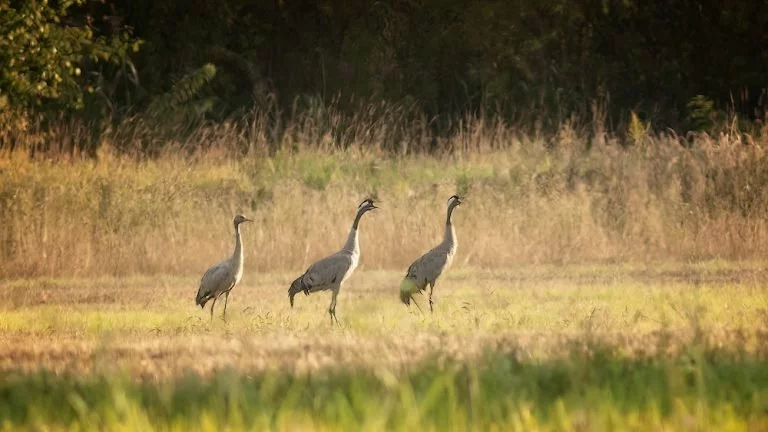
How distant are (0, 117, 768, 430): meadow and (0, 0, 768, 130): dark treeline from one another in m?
9.30

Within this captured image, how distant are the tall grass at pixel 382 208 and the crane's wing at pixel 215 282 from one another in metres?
4.39

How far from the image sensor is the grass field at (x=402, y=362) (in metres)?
6.36

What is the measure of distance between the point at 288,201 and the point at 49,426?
39.1 feet

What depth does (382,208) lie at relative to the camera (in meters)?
18.2

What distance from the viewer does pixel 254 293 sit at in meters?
14.4

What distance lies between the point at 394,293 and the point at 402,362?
630 centimetres

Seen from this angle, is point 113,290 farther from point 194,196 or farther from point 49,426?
point 49,426

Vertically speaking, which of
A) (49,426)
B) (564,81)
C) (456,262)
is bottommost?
(49,426)

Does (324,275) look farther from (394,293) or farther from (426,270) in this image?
(394,293)

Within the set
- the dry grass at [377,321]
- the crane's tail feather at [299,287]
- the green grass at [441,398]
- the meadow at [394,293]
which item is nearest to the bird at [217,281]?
the dry grass at [377,321]

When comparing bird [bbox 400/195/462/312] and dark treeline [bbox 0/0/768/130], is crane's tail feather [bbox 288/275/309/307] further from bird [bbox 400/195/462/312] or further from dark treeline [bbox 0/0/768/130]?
dark treeline [bbox 0/0/768/130]

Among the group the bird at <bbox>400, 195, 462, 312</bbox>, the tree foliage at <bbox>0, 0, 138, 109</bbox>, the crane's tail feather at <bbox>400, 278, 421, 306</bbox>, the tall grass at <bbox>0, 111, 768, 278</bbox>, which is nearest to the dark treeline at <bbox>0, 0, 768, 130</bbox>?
the tree foliage at <bbox>0, 0, 138, 109</bbox>

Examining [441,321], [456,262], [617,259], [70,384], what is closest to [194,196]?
[456,262]

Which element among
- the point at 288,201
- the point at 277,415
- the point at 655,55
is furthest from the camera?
the point at 655,55
